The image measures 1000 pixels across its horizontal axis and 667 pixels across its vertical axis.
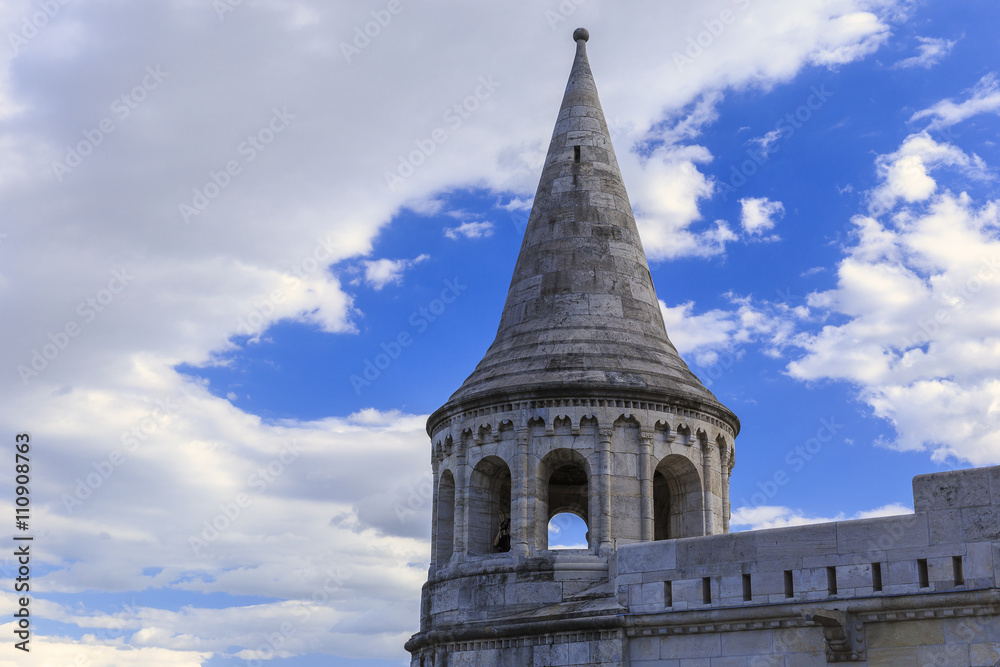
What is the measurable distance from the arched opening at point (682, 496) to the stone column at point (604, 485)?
3.57 feet

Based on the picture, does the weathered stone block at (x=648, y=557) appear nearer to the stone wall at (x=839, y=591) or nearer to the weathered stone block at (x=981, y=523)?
the stone wall at (x=839, y=591)

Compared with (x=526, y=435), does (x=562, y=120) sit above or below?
above

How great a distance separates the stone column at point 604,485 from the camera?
1720cm

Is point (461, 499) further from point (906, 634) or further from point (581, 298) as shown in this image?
point (906, 634)

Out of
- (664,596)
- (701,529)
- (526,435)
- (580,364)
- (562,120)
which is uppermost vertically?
(562,120)

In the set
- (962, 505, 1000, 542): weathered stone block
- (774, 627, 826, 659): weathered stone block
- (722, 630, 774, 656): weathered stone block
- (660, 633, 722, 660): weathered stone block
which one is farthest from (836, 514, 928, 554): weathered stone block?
(660, 633, 722, 660): weathered stone block

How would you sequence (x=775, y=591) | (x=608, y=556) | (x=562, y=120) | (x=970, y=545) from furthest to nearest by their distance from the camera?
(x=562, y=120), (x=608, y=556), (x=775, y=591), (x=970, y=545)

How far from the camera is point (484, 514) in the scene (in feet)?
61.1

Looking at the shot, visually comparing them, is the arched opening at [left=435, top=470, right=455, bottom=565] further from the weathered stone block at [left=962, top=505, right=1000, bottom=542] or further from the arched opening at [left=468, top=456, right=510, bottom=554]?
the weathered stone block at [left=962, top=505, right=1000, bottom=542]

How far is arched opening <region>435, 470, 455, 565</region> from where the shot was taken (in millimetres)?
19066

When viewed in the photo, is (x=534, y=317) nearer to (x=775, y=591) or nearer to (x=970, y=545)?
(x=775, y=591)

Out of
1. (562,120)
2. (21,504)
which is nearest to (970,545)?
(562,120)

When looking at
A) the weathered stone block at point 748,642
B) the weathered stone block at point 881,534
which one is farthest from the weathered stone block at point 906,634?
the weathered stone block at point 748,642

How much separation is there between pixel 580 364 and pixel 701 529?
11.1 ft
